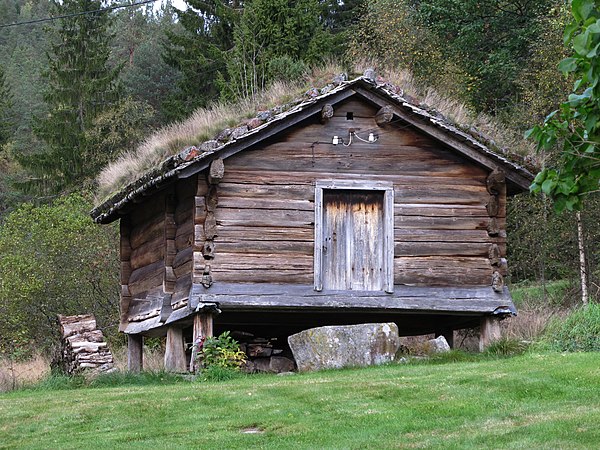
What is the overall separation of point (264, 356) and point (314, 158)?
3995mm

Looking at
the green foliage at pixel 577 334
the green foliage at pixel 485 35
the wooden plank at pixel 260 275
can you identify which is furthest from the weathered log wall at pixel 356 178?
the green foliage at pixel 485 35

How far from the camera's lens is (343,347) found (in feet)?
56.3

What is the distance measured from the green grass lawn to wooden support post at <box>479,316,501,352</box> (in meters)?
4.21

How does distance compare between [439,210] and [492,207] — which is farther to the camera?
[492,207]

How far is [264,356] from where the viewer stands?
20156 mm

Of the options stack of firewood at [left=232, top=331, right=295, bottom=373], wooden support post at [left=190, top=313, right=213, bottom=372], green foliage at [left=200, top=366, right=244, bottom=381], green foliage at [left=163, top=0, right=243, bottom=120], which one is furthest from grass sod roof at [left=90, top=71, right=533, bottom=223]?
green foliage at [left=163, top=0, right=243, bottom=120]

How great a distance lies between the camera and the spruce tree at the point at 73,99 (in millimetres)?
49375

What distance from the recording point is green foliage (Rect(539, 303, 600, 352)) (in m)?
16.8

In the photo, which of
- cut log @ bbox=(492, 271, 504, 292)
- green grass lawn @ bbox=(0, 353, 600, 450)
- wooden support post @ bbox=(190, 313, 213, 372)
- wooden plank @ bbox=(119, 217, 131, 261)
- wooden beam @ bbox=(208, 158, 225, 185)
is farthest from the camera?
wooden plank @ bbox=(119, 217, 131, 261)

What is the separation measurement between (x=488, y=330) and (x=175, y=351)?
5921 mm

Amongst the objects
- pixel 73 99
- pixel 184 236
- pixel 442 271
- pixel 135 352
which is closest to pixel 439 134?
pixel 442 271

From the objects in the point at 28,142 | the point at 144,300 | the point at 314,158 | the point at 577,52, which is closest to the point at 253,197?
the point at 314,158

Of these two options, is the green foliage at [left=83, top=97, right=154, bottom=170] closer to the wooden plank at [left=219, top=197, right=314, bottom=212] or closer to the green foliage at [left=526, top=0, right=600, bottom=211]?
the wooden plank at [left=219, top=197, right=314, bottom=212]

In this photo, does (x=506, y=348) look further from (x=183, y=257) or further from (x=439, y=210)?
(x=183, y=257)
